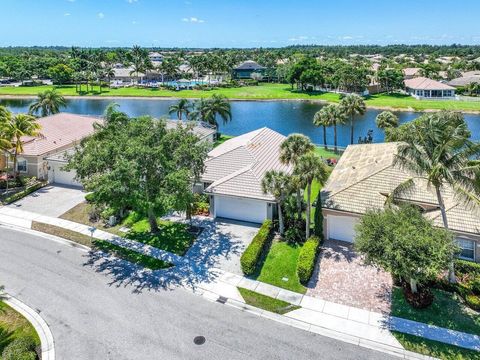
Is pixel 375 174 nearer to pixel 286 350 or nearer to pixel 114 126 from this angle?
pixel 286 350

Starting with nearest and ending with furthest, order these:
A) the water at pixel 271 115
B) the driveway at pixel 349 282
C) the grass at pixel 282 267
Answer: the driveway at pixel 349 282 → the grass at pixel 282 267 → the water at pixel 271 115

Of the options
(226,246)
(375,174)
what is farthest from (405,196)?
(226,246)

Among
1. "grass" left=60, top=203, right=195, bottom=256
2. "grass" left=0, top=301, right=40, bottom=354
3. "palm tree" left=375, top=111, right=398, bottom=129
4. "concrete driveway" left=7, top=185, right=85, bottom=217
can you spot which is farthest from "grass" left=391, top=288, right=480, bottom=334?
"palm tree" left=375, top=111, right=398, bottom=129

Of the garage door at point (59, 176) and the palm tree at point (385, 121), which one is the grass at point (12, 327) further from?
the palm tree at point (385, 121)

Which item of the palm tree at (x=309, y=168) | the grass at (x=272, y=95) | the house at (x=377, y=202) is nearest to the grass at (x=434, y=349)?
the house at (x=377, y=202)

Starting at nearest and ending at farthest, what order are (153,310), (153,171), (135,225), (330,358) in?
(330,358)
(153,310)
(153,171)
(135,225)

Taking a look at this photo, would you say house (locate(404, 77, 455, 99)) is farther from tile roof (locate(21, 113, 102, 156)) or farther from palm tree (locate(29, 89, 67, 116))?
palm tree (locate(29, 89, 67, 116))

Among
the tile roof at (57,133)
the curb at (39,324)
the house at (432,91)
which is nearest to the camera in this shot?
the curb at (39,324)
